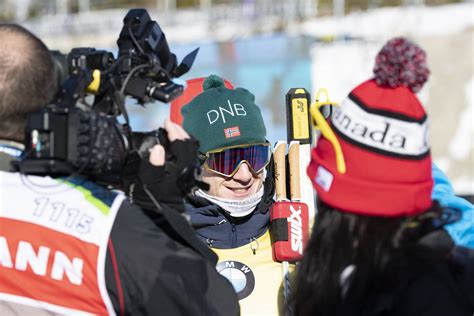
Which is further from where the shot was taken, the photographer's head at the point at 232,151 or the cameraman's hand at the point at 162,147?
the photographer's head at the point at 232,151

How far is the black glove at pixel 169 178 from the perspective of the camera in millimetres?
2072

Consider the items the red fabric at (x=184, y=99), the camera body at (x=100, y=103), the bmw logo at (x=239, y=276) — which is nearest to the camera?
the camera body at (x=100, y=103)

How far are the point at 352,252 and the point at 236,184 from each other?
120cm

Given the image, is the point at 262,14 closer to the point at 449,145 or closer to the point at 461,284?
the point at 449,145

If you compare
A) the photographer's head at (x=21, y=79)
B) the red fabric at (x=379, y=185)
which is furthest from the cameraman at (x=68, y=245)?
the red fabric at (x=379, y=185)

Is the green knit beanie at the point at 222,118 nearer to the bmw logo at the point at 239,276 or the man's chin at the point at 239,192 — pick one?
the man's chin at the point at 239,192

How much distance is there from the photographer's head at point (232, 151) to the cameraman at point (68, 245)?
100cm

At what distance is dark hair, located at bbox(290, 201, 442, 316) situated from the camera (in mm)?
1826

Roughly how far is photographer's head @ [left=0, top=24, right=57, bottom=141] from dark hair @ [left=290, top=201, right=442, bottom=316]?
0.73 meters

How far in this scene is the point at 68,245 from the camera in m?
1.96

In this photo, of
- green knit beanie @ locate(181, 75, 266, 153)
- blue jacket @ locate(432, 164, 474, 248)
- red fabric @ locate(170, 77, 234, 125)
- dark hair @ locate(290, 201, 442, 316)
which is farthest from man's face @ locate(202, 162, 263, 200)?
dark hair @ locate(290, 201, 442, 316)

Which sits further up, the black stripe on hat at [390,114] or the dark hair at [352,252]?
the black stripe on hat at [390,114]

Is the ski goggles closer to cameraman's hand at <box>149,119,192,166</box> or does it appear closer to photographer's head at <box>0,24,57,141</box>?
cameraman's hand at <box>149,119,192,166</box>

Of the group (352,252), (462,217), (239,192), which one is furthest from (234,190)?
(352,252)
